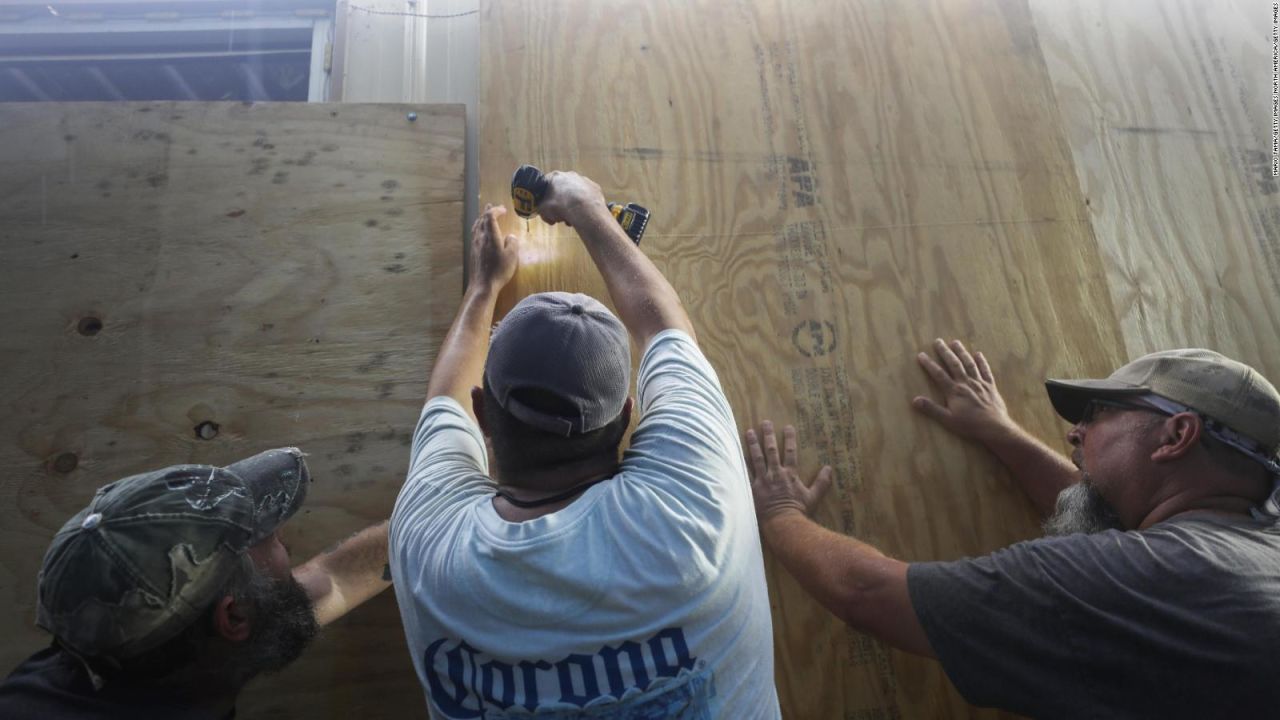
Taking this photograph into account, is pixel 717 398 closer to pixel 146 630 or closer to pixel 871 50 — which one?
pixel 146 630

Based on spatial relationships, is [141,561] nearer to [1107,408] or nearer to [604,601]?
[604,601]

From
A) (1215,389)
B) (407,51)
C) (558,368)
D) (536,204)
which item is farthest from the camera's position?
(407,51)

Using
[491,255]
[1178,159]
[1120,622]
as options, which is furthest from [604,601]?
[1178,159]

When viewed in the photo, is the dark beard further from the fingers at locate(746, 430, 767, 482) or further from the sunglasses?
the sunglasses

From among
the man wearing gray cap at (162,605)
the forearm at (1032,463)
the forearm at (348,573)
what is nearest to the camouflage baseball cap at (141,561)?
the man wearing gray cap at (162,605)

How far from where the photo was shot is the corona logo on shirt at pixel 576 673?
0.99 meters

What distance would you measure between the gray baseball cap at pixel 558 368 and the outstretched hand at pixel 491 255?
0.56m

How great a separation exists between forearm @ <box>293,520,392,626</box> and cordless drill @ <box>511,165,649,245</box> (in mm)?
769

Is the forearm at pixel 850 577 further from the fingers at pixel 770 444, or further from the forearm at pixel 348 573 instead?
the forearm at pixel 348 573

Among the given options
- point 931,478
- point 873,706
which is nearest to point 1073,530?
point 931,478

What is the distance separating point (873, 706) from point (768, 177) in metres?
1.30

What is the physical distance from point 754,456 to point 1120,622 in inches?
29.9

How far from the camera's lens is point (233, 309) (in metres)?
1.75

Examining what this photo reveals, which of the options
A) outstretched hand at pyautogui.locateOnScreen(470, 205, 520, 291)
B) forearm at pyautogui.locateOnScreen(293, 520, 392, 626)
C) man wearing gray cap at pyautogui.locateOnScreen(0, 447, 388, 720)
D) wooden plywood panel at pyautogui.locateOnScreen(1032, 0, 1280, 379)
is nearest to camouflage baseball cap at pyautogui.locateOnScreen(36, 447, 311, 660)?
man wearing gray cap at pyautogui.locateOnScreen(0, 447, 388, 720)
